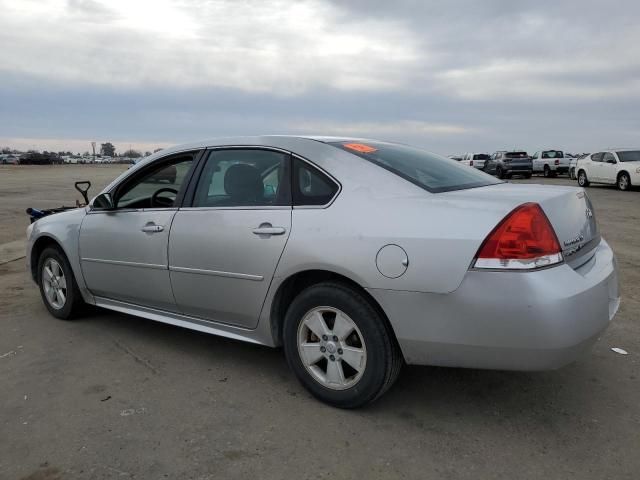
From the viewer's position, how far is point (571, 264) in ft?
9.03

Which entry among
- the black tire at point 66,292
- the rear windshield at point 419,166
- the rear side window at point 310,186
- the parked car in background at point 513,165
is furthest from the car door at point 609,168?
the black tire at point 66,292

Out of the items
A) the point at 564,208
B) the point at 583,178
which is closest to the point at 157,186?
the point at 564,208

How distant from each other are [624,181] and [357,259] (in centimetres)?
2207

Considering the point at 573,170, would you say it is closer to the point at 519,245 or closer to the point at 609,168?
the point at 609,168

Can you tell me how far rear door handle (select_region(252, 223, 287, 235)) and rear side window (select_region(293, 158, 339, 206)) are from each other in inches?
7.3

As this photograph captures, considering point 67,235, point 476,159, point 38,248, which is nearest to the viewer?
point 67,235

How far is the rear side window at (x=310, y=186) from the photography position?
3.16m

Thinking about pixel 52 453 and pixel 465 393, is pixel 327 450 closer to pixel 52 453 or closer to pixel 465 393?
pixel 465 393

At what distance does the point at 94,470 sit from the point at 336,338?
53.0 inches

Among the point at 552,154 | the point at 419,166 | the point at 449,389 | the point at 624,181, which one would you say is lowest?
the point at 449,389

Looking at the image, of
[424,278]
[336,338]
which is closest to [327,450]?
[336,338]

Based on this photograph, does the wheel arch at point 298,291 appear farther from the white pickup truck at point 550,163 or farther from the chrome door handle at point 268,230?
the white pickup truck at point 550,163

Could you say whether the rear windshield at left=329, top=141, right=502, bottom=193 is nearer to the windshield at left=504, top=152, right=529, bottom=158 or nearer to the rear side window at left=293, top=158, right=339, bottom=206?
the rear side window at left=293, top=158, right=339, bottom=206

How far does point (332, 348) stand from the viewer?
3.08 meters
